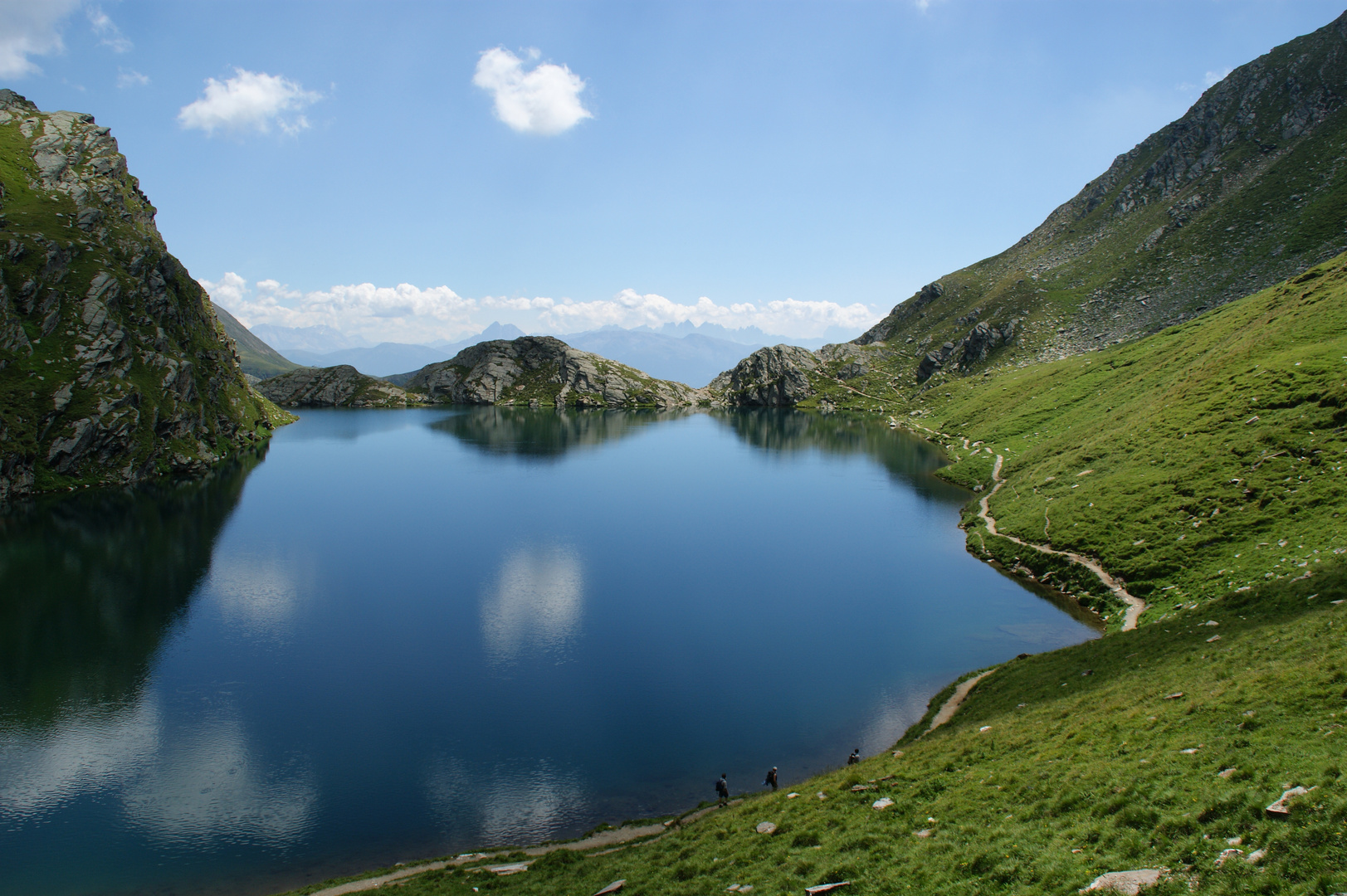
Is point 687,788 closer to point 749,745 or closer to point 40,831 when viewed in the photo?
point 749,745

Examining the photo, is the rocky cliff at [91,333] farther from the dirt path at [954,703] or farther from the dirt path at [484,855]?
the dirt path at [954,703]

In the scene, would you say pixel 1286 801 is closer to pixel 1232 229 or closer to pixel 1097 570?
pixel 1097 570

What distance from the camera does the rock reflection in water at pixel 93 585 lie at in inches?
1558

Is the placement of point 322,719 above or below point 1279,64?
below

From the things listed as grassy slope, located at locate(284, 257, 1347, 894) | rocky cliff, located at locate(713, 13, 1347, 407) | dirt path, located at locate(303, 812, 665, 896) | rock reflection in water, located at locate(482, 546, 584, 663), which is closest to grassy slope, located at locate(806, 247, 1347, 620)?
grassy slope, located at locate(284, 257, 1347, 894)

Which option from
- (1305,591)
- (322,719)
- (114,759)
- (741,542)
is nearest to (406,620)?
(322,719)

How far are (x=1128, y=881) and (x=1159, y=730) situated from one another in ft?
34.5

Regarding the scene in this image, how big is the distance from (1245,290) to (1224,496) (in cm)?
12299

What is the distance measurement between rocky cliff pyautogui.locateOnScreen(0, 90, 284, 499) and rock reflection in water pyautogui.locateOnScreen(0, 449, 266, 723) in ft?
34.5

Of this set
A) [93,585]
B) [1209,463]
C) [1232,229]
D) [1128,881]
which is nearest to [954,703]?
[1128,881]

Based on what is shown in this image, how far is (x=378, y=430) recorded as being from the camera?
18975 cm

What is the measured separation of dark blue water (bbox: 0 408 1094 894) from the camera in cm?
2848

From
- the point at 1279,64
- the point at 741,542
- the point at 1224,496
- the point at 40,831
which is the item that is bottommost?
the point at 40,831

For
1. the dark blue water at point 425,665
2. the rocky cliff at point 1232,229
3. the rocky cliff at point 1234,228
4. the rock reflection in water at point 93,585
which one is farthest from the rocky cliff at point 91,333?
the rocky cliff at point 1234,228
